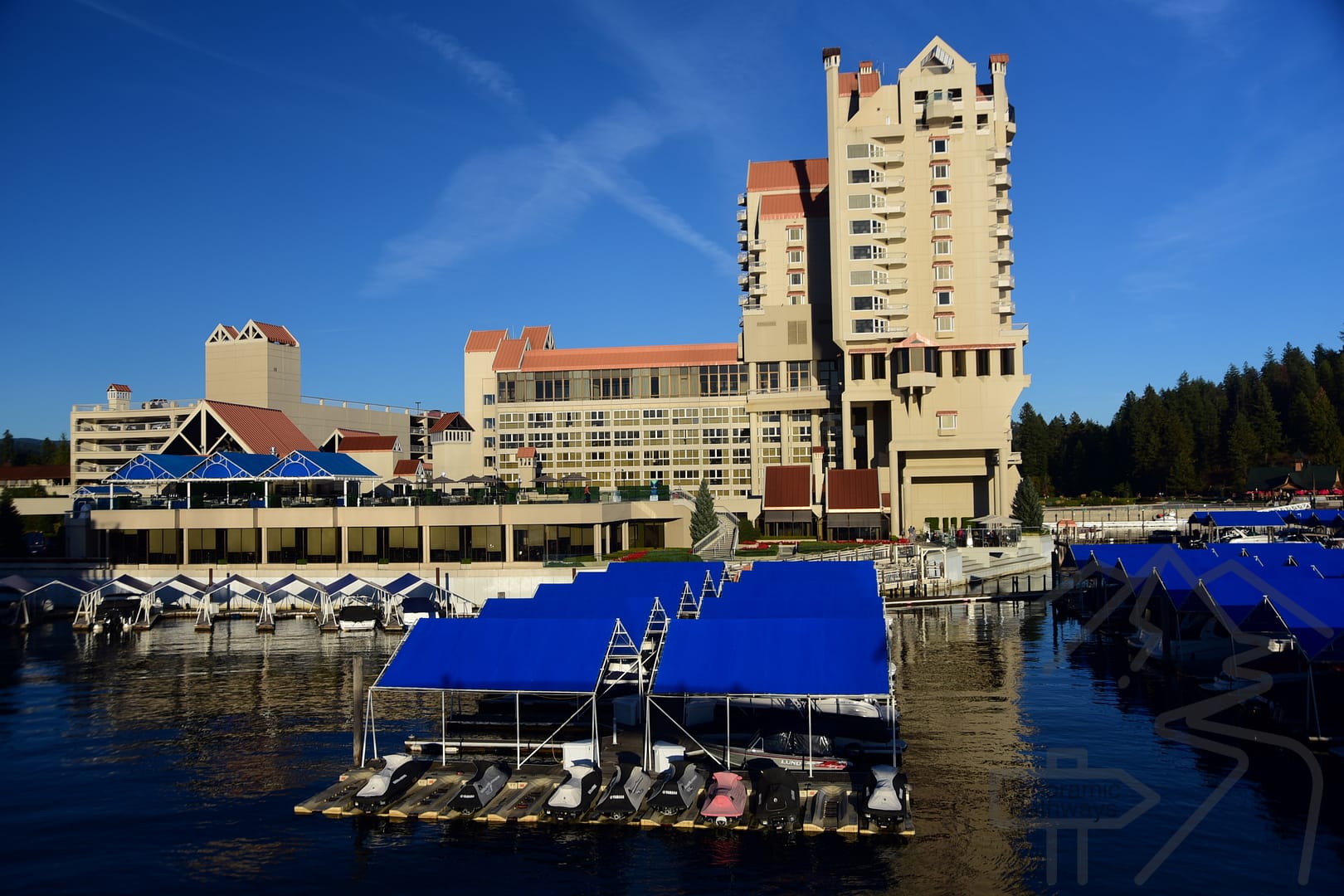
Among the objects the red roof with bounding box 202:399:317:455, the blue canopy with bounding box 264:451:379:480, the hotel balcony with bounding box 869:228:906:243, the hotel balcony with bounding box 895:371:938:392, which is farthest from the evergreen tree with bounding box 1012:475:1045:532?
the red roof with bounding box 202:399:317:455

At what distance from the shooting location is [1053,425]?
612 feet

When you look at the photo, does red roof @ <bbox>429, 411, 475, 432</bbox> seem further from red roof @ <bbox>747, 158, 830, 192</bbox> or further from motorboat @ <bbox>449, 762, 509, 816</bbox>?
motorboat @ <bbox>449, 762, 509, 816</bbox>

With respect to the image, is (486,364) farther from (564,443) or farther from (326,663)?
(326,663)

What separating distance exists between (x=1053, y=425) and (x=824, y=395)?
92994 mm

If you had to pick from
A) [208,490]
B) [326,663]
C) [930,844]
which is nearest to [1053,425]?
[208,490]

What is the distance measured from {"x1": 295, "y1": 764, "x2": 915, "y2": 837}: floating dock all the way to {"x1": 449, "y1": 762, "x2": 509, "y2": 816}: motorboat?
12 centimetres

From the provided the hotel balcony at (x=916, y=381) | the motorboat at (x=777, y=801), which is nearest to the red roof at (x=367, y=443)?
the hotel balcony at (x=916, y=381)

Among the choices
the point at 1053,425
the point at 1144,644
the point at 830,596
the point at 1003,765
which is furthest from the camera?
the point at 1053,425

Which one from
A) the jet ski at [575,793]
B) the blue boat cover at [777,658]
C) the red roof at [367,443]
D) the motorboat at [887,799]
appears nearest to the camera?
the motorboat at [887,799]

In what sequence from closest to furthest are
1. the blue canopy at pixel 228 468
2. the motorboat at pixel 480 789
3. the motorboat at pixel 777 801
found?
the motorboat at pixel 777 801, the motorboat at pixel 480 789, the blue canopy at pixel 228 468

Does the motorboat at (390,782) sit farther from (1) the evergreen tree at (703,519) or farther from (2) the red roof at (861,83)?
(2) the red roof at (861,83)

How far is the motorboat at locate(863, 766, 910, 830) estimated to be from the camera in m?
28.5

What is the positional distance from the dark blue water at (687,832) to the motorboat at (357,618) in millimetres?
17454

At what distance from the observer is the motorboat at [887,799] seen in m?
28.5
